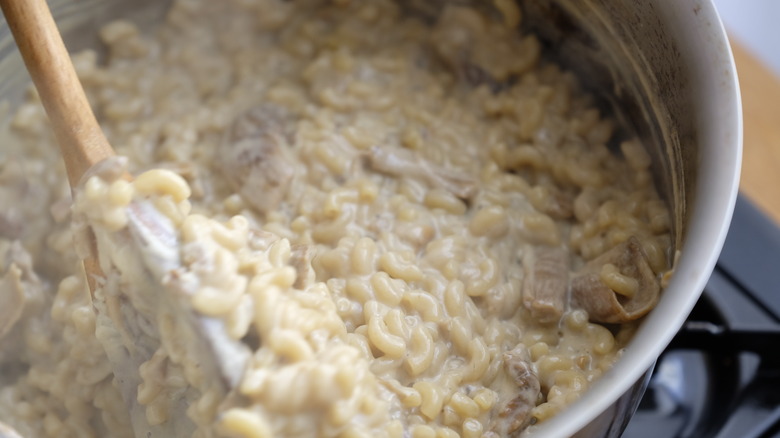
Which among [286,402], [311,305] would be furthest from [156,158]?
[286,402]

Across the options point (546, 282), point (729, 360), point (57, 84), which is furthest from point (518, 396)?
point (57, 84)

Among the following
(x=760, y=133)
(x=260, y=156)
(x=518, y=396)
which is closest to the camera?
(x=518, y=396)

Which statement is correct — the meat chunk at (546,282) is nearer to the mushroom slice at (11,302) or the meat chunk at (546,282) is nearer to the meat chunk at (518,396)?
the meat chunk at (518,396)

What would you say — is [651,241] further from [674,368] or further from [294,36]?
[294,36]

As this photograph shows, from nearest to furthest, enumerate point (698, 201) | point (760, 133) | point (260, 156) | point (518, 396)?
point (698, 201) → point (518, 396) → point (260, 156) → point (760, 133)

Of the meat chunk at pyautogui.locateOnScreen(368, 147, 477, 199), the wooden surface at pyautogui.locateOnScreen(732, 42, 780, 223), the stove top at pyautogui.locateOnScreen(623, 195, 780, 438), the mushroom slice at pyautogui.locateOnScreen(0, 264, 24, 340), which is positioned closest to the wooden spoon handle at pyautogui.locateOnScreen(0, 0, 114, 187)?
the mushroom slice at pyautogui.locateOnScreen(0, 264, 24, 340)

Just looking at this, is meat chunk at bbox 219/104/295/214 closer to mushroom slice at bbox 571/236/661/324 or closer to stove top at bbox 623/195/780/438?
mushroom slice at bbox 571/236/661/324

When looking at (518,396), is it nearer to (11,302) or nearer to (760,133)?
(11,302)

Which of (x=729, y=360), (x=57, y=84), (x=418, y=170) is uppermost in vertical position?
(x=57, y=84)
